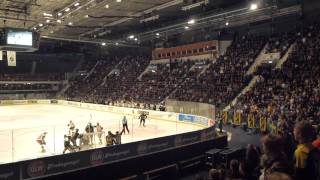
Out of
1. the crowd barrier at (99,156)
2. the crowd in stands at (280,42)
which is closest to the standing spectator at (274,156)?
the crowd barrier at (99,156)

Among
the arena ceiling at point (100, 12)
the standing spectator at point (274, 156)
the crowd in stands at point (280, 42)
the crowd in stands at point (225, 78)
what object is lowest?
the standing spectator at point (274, 156)

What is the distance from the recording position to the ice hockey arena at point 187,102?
433 inches

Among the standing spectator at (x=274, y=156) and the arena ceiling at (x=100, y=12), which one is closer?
the standing spectator at (x=274, y=156)

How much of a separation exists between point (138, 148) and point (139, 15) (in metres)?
22.3

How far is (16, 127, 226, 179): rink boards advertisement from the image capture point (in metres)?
11.3

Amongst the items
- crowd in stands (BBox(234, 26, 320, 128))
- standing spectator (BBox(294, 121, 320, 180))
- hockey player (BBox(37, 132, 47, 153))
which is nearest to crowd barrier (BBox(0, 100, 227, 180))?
hockey player (BBox(37, 132, 47, 153))

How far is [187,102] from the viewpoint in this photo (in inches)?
1164

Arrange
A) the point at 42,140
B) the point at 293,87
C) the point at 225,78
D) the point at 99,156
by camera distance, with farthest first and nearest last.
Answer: the point at 225,78 < the point at 293,87 < the point at 42,140 < the point at 99,156

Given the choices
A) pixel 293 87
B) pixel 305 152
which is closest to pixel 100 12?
pixel 293 87

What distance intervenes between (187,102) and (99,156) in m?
17.3

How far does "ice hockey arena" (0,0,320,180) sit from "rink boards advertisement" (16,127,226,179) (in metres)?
0.04

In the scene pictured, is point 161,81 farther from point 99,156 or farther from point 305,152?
point 305,152

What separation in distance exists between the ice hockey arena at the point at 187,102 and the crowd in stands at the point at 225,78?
0.43 ft

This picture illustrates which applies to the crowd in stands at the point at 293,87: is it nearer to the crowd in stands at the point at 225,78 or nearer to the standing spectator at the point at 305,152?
the crowd in stands at the point at 225,78
